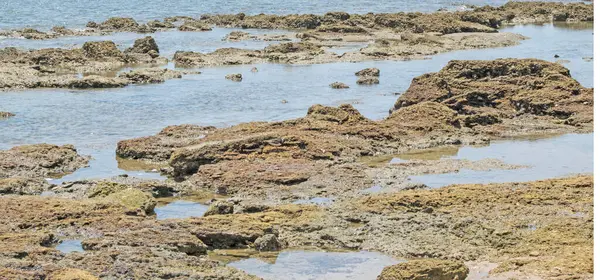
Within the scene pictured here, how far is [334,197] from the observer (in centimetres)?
1281

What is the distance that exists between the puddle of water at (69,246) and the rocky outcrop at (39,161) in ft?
13.9

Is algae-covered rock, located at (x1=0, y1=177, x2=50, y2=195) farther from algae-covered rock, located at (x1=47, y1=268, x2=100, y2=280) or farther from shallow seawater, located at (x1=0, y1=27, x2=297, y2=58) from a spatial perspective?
shallow seawater, located at (x1=0, y1=27, x2=297, y2=58)

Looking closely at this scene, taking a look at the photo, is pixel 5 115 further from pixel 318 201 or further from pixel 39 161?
pixel 318 201

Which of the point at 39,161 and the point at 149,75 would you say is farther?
the point at 149,75

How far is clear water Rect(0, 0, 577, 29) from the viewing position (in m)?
45.1

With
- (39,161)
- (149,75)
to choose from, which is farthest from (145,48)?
(39,161)

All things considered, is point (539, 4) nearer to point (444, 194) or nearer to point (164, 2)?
point (164, 2)

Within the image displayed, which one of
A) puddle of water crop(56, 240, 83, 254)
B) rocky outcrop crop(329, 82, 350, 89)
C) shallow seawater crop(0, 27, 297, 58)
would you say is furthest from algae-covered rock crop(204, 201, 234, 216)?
shallow seawater crop(0, 27, 297, 58)

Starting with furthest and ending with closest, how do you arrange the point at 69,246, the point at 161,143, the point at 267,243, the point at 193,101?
the point at 193,101, the point at 161,143, the point at 267,243, the point at 69,246

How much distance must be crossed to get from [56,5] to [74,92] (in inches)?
1225

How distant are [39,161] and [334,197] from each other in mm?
5079

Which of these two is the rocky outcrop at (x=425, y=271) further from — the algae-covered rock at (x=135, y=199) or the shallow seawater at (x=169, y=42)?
the shallow seawater at (x=169, y=42)

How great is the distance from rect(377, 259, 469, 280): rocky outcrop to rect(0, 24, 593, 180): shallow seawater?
20.8 feet

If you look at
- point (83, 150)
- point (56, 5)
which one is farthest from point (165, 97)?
point (56, 5)
